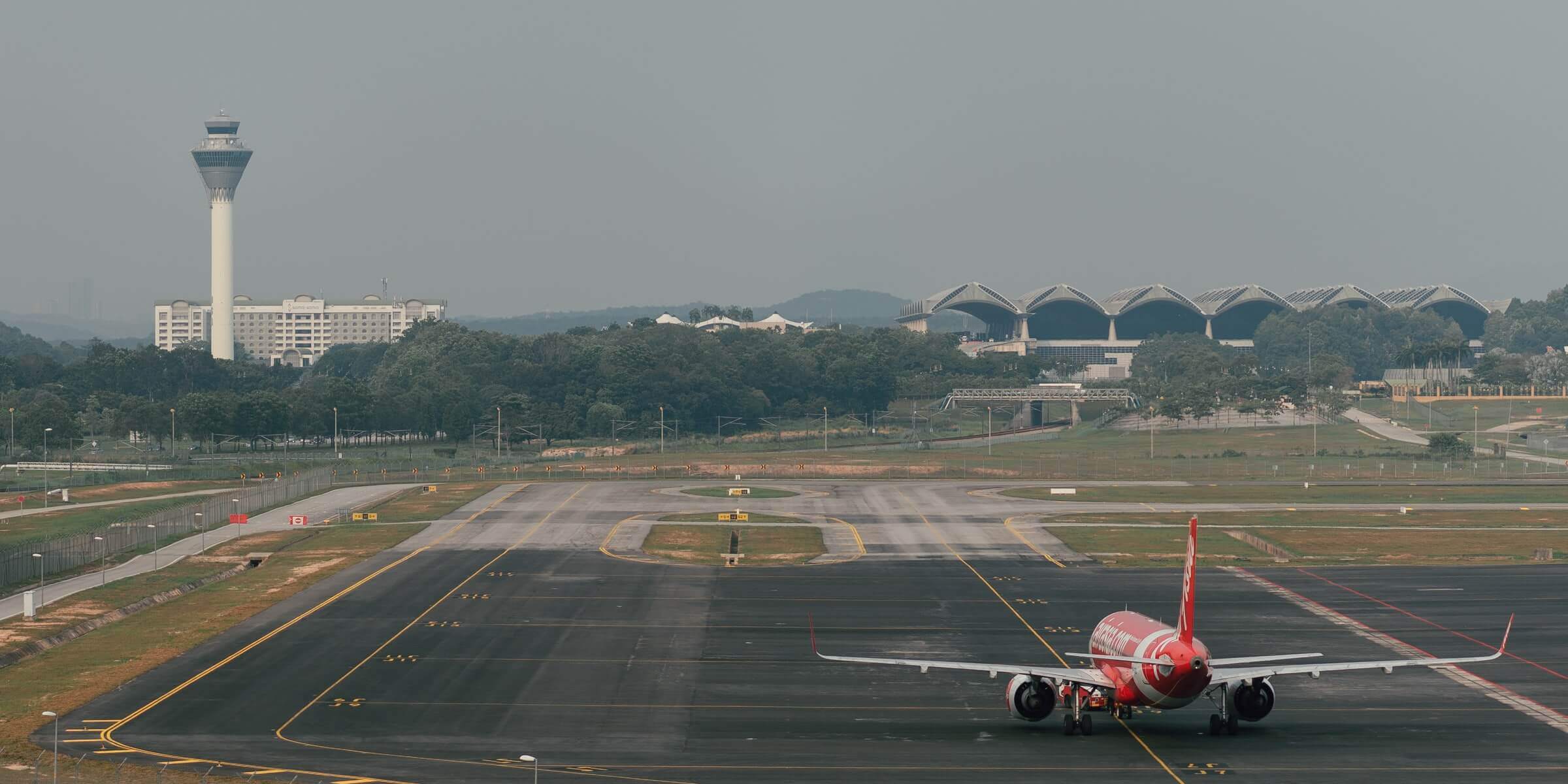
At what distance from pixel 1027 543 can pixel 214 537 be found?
201 ft

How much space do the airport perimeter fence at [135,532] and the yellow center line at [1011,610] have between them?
177ft

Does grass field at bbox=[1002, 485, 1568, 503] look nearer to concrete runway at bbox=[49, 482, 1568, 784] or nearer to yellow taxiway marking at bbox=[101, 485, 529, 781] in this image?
concrete runway at bbox=[49, 482, 1568, 784]

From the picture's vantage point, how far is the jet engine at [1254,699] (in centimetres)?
4800

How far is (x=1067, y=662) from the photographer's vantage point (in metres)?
60.9

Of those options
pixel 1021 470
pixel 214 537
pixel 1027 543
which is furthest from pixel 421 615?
pixel 1021 470

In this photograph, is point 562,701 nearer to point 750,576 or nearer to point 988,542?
point 750,576

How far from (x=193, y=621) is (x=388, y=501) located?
215 ft

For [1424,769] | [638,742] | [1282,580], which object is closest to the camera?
[1424,769]

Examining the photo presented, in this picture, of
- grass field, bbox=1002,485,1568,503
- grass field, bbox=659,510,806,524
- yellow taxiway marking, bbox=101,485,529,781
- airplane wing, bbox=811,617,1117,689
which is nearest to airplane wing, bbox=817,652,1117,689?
airplane wing, bbox=811,617,1117,689

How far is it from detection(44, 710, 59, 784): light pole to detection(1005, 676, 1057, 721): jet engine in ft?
95.6

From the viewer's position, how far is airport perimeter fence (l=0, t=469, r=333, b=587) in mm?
85125

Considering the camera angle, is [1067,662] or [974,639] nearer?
[1067,662]

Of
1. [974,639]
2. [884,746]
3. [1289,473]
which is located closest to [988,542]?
[974,639]

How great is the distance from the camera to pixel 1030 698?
159 feet
